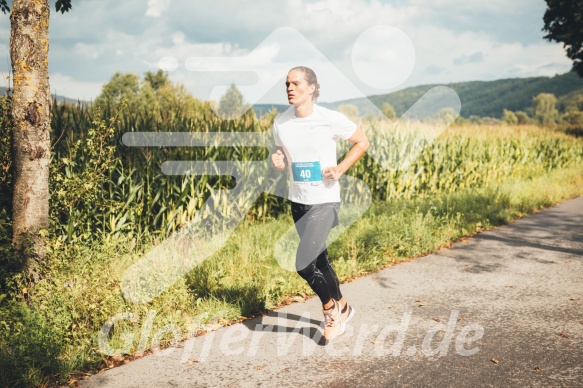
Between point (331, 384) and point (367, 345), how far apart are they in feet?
2.63

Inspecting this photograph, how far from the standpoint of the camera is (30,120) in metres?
4.64

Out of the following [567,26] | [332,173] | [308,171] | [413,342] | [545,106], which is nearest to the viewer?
[332,173]

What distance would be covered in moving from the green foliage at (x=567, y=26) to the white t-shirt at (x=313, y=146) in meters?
37.1

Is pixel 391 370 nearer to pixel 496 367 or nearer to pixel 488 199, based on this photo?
pixel 496 367

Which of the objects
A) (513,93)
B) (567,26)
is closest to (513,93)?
(513,93)

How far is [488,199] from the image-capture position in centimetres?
1149

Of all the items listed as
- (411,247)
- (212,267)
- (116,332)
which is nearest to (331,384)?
(116,332)

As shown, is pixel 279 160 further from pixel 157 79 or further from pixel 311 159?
pixel 157 79

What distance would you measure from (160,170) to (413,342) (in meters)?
4.93

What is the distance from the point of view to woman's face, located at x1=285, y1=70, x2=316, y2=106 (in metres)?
3.83

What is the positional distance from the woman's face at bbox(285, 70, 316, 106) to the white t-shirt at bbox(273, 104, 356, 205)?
17 cm

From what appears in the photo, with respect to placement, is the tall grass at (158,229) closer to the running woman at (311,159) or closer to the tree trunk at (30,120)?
the tree trunk at (30,120)

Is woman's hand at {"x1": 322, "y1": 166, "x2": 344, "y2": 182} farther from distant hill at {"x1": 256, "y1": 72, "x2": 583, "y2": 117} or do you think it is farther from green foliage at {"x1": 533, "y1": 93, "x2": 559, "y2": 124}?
green foliage at {"x1": 533, "y1": 93, "x2": 559, "y2": 124}

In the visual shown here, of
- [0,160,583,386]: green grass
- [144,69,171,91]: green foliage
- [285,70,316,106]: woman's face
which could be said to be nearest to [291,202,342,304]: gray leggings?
[285,70,316,106]: woman's face
